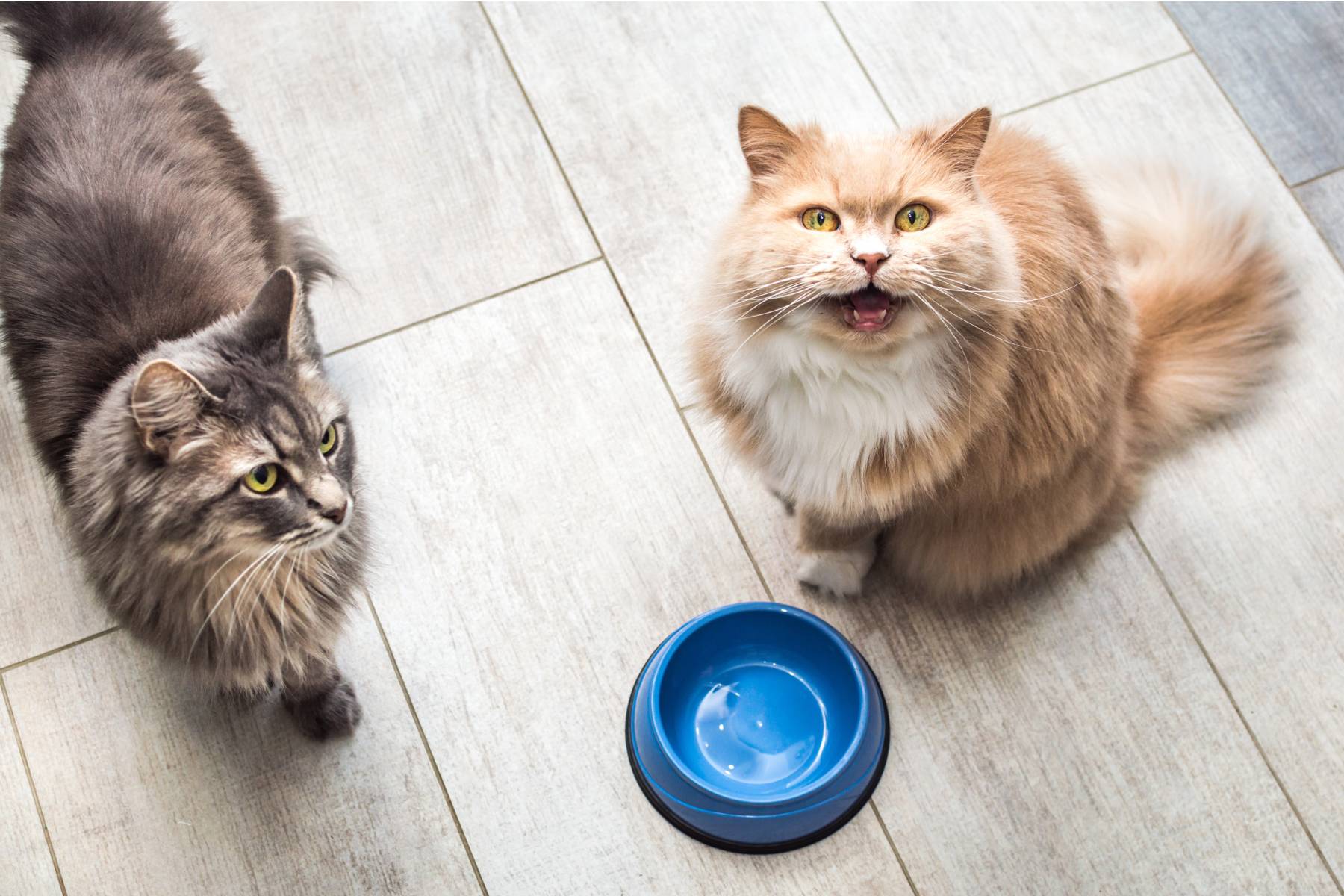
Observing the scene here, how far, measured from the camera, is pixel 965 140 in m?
1.30

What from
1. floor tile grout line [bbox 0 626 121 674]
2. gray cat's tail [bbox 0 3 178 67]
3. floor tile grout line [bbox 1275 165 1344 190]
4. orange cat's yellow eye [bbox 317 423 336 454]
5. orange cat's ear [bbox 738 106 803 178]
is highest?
gray cat's tail [bbox 0 3 178 67]

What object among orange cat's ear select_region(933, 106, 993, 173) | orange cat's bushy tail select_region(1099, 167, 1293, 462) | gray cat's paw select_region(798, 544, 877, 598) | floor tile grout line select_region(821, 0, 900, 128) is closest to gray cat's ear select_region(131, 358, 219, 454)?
orange cat's ear select_region(933, 106, 993, 173)

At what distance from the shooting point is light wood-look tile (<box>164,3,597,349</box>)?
205 centimetres

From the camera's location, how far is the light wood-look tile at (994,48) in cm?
221

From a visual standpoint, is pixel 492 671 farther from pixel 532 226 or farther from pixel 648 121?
pixel 648 121

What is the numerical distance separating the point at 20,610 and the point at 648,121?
1455mm

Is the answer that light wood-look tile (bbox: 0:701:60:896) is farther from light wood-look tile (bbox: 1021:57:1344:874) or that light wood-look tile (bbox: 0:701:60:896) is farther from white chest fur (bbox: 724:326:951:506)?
light wood-look tile (bbox: 1021:57:1344:874)

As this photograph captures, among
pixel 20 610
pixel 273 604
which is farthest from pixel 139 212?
pixel 20 610

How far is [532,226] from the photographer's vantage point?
6.86 ft

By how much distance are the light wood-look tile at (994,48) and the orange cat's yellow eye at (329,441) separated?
138 cm

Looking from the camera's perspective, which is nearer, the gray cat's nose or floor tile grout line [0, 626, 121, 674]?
the gray cat's nose

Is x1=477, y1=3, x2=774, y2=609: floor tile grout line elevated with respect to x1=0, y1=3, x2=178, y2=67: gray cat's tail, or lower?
lower

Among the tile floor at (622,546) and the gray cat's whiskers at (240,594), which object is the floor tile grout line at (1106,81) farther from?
→ the gray cat's whiskers at (240,594)

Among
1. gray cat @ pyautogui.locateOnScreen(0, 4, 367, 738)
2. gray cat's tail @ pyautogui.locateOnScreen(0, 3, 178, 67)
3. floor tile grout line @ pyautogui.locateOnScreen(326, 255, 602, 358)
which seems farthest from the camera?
floor tile grout line @ pyautogui.locateOnScreen(326, 255, 602, 358)
